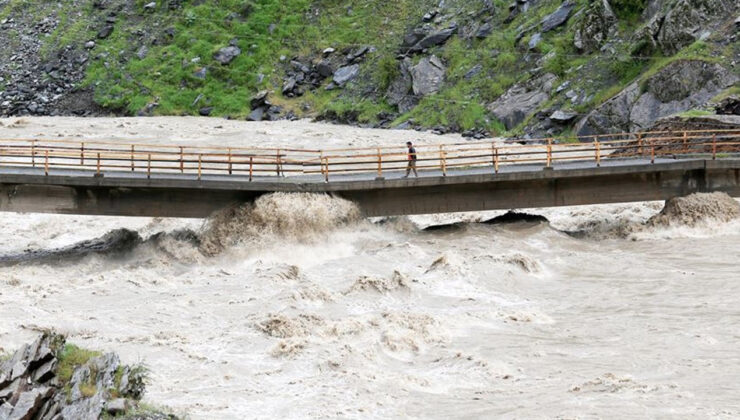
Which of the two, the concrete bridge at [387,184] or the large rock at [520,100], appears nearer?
the concrete bridge at [387,184]

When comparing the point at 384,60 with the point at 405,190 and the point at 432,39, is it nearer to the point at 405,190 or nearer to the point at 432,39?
the point at 432,39

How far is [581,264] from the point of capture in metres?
33.0

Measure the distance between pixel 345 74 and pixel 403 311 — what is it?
5552 cm

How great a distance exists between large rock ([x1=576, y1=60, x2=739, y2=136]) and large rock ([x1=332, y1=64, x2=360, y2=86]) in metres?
26.7

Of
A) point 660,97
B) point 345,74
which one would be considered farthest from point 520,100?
point 345,74

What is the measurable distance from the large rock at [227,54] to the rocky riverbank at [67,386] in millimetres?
67676

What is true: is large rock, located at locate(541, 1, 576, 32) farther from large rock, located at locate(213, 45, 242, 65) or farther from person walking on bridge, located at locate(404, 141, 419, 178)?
person walking on bridge, located at locate(404, 141, 419, 178)

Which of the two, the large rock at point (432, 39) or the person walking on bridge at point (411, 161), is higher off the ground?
the large rock at point (432, 39)

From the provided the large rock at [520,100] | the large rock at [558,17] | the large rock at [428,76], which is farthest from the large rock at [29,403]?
the large rock at [558,17]

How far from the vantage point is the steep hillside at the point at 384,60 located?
56.2 metres

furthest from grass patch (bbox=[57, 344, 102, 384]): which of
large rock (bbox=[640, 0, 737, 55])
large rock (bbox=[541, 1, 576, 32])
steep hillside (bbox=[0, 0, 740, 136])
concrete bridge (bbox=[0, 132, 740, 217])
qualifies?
large rock (bbox=[541, 1, 576, 32])

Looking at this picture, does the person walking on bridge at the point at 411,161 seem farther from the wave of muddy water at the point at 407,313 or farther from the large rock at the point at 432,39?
the large rock at the point at 432,39

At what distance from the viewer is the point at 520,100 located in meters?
65.1

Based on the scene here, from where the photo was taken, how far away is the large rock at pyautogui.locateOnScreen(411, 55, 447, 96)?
72.9 m
